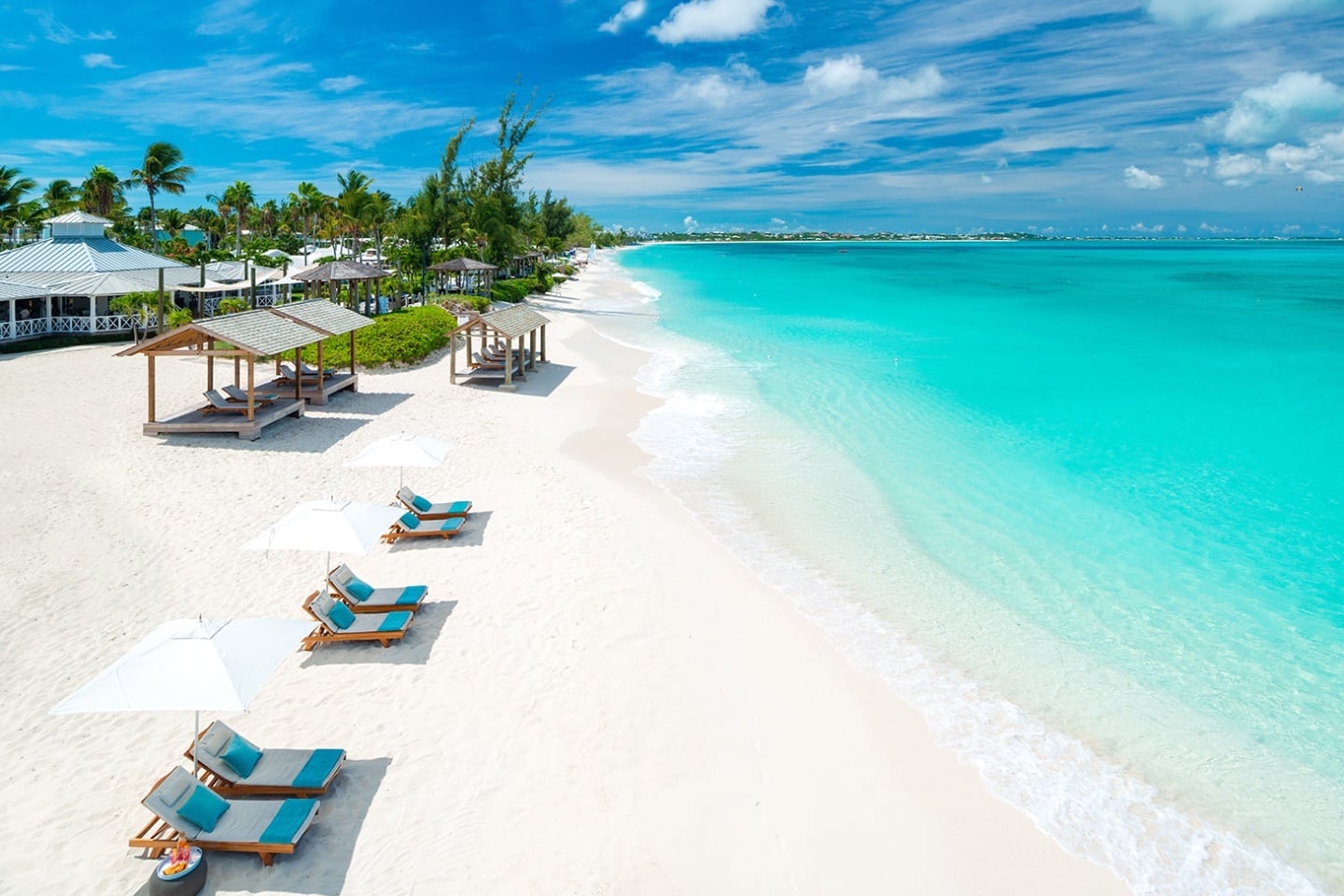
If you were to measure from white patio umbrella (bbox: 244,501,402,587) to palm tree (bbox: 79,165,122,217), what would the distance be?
→ 159 ft

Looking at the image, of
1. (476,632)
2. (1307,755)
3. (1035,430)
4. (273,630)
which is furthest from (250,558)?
(1035,430)

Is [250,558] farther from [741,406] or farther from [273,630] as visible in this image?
[741,406]

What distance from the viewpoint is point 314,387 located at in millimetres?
20391

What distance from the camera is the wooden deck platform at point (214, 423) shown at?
1631cm

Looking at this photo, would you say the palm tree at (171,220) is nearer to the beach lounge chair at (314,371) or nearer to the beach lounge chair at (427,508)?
the beach lounge chair at (314,371)

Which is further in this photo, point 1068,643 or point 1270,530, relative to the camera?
point 1270,530

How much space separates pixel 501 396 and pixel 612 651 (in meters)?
14.6

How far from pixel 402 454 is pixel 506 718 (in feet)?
19.5

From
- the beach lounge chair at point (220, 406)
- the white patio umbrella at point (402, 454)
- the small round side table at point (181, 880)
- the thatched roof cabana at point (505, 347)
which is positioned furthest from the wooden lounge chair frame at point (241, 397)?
the small round side table at point (181, 880)

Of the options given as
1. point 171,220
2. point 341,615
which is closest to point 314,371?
point 341,615

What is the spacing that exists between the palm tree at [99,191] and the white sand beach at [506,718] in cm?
4034

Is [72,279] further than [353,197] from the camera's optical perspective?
No

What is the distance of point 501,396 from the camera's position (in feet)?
74.3

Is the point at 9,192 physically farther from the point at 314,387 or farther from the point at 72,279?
the point at 314,387
